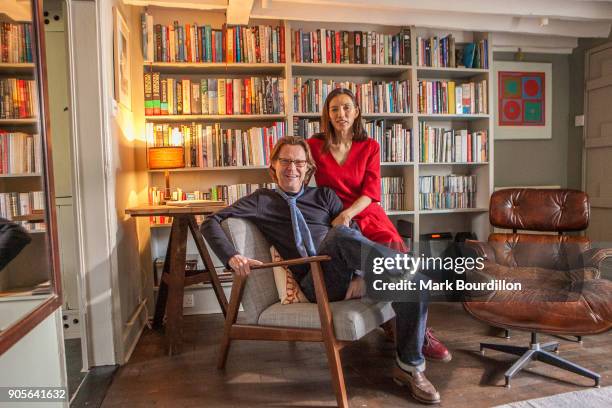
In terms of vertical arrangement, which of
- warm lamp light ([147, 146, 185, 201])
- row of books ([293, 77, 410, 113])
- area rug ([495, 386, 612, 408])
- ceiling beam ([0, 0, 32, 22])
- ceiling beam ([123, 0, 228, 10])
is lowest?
area rug ([495, 386, 612, 408])

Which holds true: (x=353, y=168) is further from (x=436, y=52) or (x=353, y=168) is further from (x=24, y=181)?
Answer: (x=436, y=52)

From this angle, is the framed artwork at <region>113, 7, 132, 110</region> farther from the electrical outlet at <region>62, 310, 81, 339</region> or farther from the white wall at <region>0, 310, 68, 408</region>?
the white wall at <region>0, 310, 68, 408</region>

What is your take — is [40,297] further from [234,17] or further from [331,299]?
[234,17]

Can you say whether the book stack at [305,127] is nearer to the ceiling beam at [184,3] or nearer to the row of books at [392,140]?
the row of books at [392,140]

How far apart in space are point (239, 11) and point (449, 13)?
65.4 inches

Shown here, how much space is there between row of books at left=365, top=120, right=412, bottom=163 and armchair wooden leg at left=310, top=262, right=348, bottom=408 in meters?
1.90

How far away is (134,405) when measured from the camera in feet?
6.41

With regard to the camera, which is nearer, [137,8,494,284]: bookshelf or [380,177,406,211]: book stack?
[137,8,494,284]: bookshelf

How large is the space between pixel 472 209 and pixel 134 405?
2947 millimetres

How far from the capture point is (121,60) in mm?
2658

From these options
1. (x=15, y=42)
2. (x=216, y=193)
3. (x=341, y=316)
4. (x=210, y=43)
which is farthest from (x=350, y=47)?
(x=15, y=42)

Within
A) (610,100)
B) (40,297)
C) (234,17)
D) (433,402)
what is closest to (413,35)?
(234,17)

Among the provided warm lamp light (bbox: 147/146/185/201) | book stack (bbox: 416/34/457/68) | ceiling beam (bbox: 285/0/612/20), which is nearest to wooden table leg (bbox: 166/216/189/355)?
warm lamp light (bbox: 147/146/185/201)

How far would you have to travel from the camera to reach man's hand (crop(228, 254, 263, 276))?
193 cm
